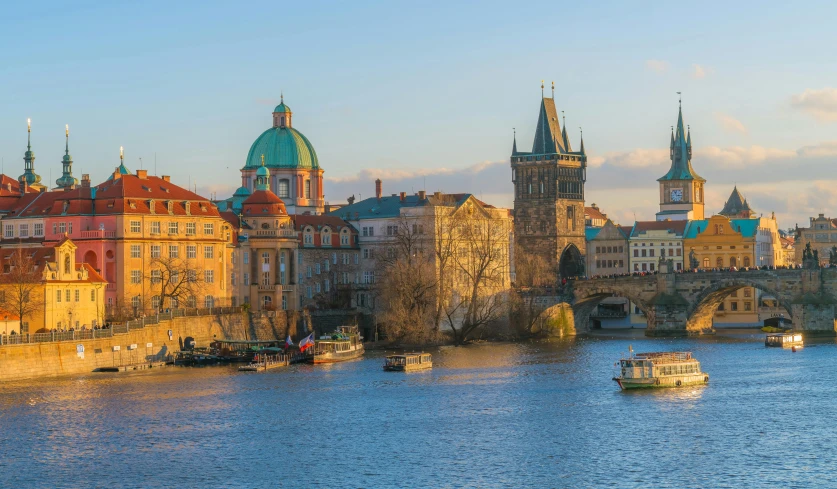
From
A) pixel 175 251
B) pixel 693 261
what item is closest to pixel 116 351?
pixel 175 251

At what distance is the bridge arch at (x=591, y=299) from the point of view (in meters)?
164

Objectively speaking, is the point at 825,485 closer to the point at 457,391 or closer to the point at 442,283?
the point at 457,391

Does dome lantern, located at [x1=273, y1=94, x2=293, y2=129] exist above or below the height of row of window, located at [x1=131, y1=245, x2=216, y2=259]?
above

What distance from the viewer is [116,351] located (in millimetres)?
115188

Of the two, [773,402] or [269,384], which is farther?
[269,384]

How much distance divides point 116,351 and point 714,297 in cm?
7102

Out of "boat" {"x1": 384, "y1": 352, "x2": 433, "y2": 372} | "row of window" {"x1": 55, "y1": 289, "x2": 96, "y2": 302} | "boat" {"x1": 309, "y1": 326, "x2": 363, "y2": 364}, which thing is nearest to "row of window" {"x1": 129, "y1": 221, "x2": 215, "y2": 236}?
"row of window" {"x1": 55, "y1": 289, "x2": 96, "y2": 302}

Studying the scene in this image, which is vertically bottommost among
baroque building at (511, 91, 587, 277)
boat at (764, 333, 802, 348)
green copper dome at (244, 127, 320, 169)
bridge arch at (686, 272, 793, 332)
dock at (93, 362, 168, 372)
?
dock at (93, 362, 168, 372)

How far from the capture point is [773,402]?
95.8 metres

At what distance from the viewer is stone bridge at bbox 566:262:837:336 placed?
150m

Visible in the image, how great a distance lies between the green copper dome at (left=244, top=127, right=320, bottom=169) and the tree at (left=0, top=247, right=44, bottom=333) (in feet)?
215

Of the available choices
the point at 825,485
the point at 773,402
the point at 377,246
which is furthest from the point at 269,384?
the point at 377,246

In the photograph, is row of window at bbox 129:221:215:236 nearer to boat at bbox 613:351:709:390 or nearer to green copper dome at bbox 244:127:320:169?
green copper dome at bbox 244:127:320:169

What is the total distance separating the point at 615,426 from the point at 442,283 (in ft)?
196
